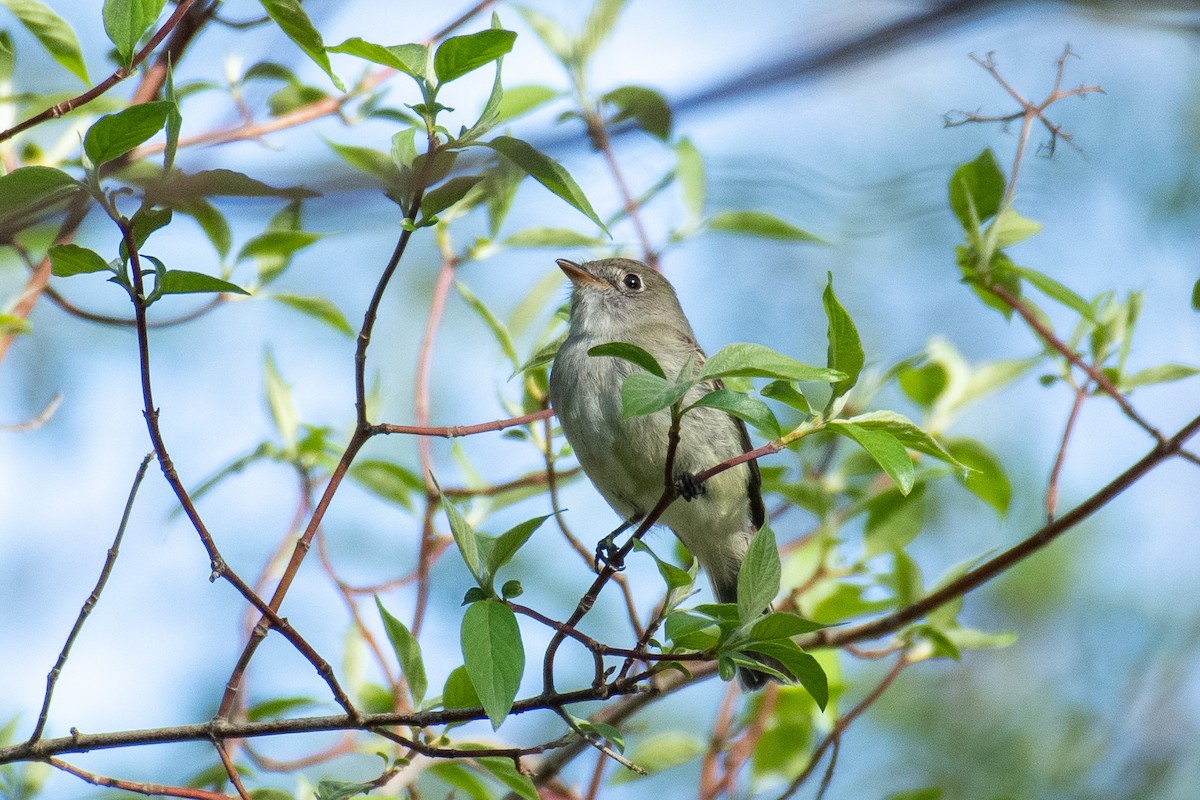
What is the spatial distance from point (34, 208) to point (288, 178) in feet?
2.08

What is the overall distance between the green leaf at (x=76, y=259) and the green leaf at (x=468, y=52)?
0.62 meters

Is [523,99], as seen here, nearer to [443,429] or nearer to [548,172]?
[443,429]

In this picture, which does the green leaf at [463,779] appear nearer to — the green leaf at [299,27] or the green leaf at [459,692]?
the green leaf at [459,692]


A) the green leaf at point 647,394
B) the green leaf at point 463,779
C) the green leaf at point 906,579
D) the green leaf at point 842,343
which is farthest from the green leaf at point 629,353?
the green leaf at point 906,579

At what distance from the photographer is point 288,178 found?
4.81 ft

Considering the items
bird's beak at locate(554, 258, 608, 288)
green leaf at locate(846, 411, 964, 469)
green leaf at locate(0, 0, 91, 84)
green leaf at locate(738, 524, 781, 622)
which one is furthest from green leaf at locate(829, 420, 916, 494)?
bird's beak at locate(554, 258, 608, 288)

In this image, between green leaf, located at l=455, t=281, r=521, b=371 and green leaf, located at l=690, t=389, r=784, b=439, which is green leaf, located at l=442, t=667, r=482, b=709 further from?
green leaf, located at l=455, t=281, r=521, b=371

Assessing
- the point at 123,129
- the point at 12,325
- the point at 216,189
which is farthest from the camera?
the point at 12,325

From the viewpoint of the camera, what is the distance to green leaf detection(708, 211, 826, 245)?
339cm

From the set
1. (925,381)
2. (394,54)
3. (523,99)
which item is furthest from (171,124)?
(925,381)

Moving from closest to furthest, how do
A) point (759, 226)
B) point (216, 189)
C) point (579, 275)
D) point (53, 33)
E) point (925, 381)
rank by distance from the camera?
point (216, 189), point (53, 33), point (759, 226), point (925, 381), point (579, 275)

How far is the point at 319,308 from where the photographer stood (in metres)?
3.08

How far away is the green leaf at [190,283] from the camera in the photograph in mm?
1949

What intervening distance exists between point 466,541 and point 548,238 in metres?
1.39
